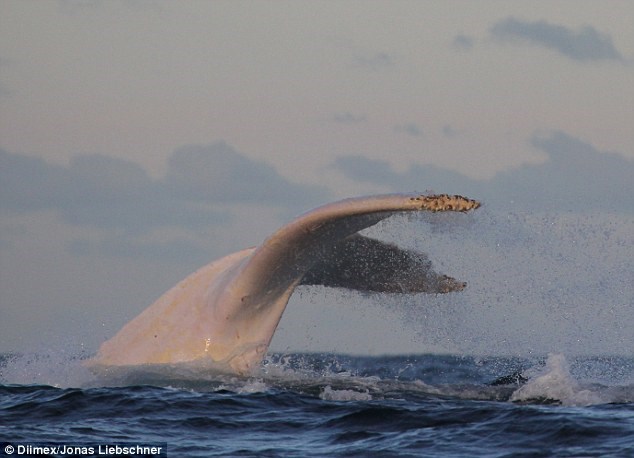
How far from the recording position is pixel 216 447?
965 centimetres

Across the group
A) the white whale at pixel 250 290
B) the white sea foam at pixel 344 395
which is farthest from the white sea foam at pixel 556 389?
the white sea foam at pixel 344 395

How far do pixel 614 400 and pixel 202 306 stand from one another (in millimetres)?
4418

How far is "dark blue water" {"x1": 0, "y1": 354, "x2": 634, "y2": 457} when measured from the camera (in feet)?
31.4

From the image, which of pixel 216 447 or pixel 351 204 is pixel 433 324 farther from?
pixel 216 447

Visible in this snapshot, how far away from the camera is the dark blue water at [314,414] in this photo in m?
9.57

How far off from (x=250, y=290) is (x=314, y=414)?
160 centimetres

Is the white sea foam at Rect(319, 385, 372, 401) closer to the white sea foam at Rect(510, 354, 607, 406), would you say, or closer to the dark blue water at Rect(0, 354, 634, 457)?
the dark blue water at Rect(0, 354, 634, 457)

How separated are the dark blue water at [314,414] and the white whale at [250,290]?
0.26 meters

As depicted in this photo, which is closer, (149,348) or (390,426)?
(390,426)

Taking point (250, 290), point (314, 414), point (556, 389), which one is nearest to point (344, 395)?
point (314, 414)

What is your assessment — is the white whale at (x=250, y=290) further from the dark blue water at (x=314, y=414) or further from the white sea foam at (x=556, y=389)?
the white sea foam at (x=556, y=389)

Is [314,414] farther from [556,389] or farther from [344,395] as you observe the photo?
[556,389]

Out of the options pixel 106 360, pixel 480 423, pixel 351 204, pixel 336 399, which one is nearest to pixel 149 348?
pixel 106 360

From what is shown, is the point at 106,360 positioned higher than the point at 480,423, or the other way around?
the point at 106,360
